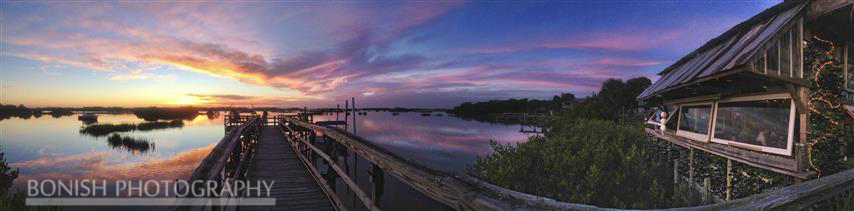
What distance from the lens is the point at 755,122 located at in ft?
22.9

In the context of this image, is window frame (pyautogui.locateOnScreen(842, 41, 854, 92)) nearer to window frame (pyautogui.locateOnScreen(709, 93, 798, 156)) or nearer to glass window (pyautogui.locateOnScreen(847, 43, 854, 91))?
glass window (pyautogui.locateOnScreen(847, 43, 854, 91))

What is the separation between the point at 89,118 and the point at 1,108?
3374 cm

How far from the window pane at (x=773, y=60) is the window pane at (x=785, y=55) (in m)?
0.09

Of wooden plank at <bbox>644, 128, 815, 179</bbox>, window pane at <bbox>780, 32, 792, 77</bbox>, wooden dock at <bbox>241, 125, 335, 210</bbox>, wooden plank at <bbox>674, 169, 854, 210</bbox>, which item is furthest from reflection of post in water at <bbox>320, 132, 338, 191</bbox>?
window pane at <bbox>780, 32, 792, 77</bbox>

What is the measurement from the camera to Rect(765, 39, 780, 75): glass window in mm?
5672

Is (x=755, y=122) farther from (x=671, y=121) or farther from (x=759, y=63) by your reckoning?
(x=671, y=121)

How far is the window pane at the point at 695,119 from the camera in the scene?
30.7 ft

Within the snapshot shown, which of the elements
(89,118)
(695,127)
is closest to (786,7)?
(695,127)

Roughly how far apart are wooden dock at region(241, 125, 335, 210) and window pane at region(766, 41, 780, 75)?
704 cm

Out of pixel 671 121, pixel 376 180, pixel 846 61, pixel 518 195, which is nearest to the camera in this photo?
pixel 518 195

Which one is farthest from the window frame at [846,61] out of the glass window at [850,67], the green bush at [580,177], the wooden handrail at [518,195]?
the wooden handrail at [518,195]

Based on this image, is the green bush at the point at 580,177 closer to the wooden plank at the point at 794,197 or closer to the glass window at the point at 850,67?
the wooden plank at the point at 794,197

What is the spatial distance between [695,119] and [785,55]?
5022 millimetres

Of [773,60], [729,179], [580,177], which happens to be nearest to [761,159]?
[729,179]
